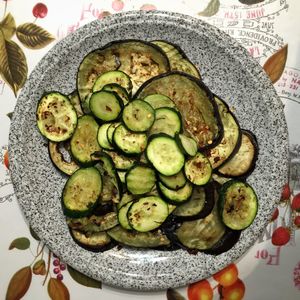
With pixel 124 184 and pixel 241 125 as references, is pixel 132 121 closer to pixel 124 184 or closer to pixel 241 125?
pixel 124 184

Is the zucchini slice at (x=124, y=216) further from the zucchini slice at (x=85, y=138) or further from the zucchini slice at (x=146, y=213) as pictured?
the zucchini slice at (x=85, y=138)

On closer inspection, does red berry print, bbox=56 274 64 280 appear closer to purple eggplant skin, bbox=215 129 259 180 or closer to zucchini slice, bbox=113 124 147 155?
zucchini slice, bbox=113 124 147 155

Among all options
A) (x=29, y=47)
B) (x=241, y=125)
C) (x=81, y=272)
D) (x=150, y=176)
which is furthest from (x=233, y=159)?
(x=29, y=47)

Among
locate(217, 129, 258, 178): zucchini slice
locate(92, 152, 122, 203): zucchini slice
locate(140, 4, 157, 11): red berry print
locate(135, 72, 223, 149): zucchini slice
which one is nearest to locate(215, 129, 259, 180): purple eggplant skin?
locate(217, 129, 258, 178): zucchini slice

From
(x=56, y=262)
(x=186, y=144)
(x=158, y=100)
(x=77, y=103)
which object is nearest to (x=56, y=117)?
(x=77, y=103)

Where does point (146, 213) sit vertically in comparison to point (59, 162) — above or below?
below

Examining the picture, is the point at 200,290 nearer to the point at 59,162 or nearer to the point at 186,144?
the point at 186,144
